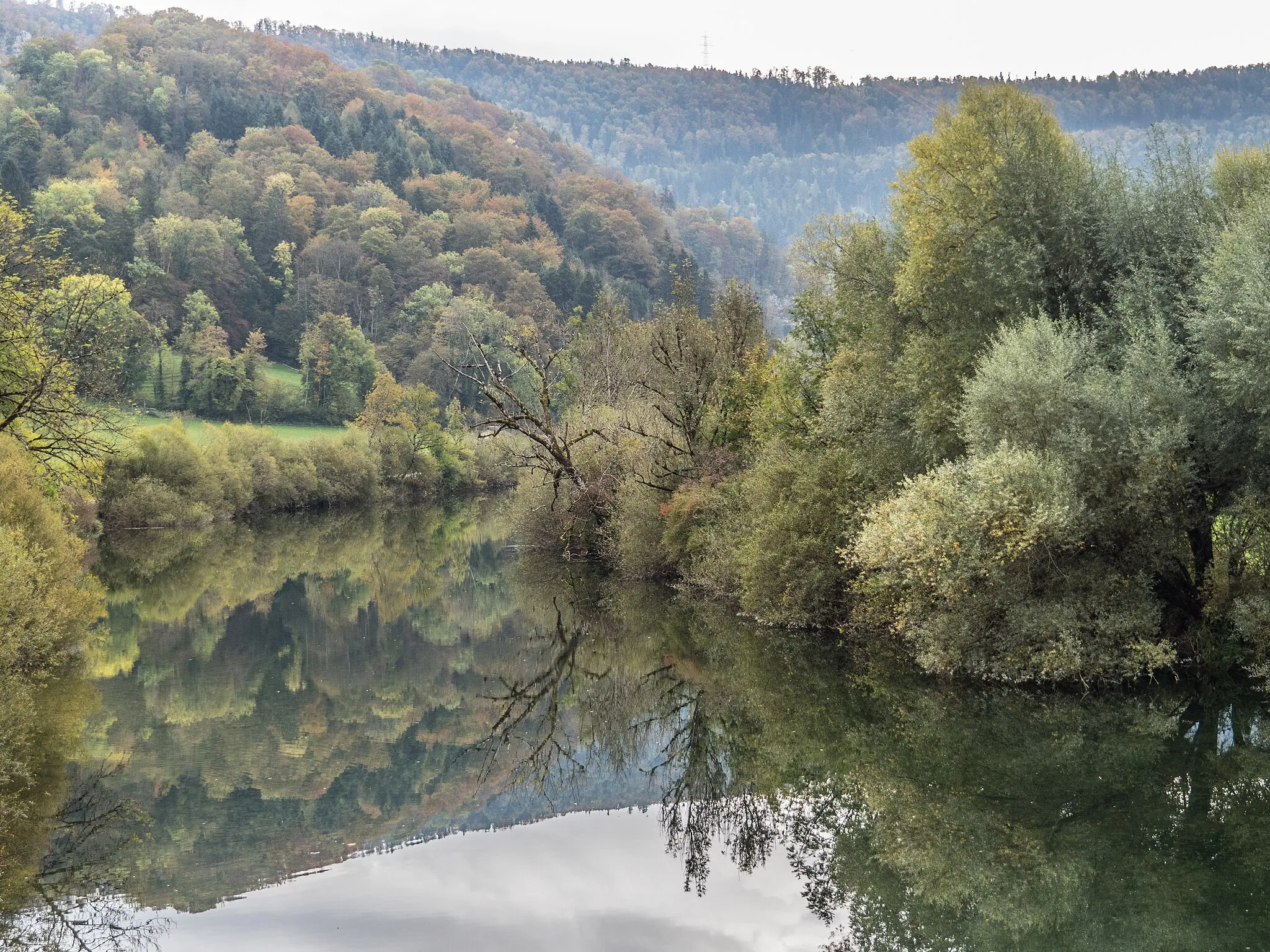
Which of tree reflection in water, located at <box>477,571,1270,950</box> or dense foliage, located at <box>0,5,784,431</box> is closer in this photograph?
tree reflection in water, located at <box>477,571,1270,950</box>

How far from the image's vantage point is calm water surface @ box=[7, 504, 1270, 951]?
12.3 metres

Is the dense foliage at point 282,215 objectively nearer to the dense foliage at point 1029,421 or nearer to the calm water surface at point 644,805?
the dense foliage at point 1029,421

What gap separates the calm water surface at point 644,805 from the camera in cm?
1232

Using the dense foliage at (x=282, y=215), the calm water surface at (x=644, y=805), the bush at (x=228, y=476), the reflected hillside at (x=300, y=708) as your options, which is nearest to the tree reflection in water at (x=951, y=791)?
the calm water surface at (x=644, y=805)

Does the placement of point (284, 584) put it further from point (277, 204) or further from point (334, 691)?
point (277, 204)

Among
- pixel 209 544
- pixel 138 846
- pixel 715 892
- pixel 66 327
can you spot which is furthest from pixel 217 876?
pixel 209 544

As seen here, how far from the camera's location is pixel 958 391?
82.8 feet

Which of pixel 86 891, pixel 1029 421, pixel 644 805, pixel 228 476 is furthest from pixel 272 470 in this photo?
pixel 86 891

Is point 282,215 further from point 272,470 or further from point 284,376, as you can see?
point 272,470

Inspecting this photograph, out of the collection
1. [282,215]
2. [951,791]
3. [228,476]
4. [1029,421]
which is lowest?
[228,476]

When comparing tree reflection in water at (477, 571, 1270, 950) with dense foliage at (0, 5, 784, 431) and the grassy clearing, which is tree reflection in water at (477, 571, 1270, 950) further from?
the grassy clearing

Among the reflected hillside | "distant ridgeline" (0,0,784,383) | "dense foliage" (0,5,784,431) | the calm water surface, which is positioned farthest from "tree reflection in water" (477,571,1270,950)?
"distant ridgeline" (0,0,784,383)

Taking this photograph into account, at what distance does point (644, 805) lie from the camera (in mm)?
17188

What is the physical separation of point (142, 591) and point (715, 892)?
30746 millimetres
